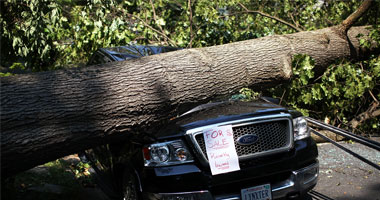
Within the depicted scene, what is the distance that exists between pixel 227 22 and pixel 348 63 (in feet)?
7.97

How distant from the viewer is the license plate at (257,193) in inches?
126

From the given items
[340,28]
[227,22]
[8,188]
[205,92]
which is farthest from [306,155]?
[227,22]

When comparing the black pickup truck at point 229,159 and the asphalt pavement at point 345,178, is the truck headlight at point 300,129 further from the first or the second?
the asphalt pavement at point 345,178

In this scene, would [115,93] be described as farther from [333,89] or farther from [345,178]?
[333,89]

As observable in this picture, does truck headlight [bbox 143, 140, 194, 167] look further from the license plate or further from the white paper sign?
the license plate

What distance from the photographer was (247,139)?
335cm

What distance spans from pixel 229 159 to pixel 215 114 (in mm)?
484

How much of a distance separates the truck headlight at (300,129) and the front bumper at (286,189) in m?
0.29

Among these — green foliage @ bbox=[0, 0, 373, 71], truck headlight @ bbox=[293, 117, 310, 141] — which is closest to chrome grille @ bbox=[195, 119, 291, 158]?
truck headlight @ bbox=[293, 117, 310, 141]

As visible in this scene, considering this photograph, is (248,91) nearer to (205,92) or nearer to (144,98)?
(205,92)

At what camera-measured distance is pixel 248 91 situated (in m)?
5.03

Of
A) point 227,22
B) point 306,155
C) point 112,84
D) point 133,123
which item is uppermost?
point 227,22

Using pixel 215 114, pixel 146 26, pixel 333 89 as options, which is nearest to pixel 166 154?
pixel 215 114

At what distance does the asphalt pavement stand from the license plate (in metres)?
1.21
